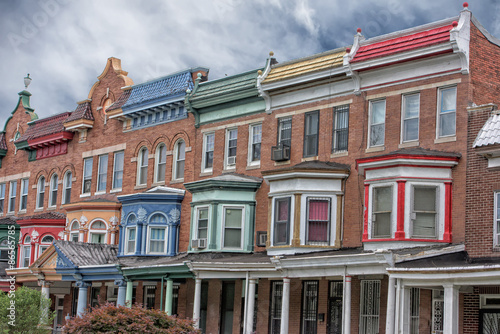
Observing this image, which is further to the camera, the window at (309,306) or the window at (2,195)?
the window at (2,195)

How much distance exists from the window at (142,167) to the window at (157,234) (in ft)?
9.28

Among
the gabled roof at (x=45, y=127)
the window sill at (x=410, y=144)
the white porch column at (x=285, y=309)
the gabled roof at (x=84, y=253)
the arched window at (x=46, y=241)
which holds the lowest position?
the white porch column at (x=285, y=309)

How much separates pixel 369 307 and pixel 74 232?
17653mm

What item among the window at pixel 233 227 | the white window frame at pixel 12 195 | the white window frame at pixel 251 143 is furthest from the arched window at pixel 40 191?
the white window frame at pixel 251 143

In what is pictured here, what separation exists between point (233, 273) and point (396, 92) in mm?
8341

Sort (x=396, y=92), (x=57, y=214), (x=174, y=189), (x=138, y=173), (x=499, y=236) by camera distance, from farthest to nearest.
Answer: (x=57, y=214) → (x=138, y=173) → (x=174, y=189) → (x=396, y=92) → (x=499, y=236)

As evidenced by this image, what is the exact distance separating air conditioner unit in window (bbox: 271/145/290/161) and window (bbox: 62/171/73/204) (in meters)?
15.3

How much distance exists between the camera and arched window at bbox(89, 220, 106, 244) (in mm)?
38688

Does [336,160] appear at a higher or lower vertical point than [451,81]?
lower

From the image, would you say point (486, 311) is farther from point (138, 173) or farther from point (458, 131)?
point (138, 173)

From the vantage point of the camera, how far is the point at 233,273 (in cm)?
2944

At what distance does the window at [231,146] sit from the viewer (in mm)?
33438

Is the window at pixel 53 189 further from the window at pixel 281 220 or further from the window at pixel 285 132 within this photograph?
the window at pixel 281 220

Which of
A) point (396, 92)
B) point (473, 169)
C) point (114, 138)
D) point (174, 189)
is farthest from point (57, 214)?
point (473, 169)
